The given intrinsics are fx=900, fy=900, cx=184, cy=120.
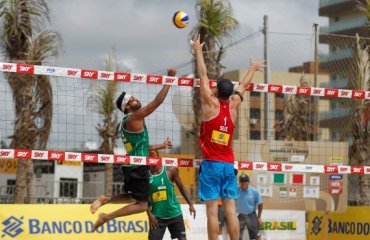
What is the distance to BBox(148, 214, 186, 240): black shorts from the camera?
1258 centimetres

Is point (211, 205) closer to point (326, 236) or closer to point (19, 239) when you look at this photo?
point (19, 239)

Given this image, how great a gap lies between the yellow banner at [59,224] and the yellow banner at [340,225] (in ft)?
14.7

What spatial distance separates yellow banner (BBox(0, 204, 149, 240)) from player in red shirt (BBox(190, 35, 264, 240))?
600 cm

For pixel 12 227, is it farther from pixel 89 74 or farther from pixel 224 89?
pixel 224 89

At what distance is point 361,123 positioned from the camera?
22656 millimetres

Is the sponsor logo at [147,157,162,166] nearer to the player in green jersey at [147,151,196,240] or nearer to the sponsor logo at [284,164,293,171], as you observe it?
the player in green jersey at [147,151,196,240]

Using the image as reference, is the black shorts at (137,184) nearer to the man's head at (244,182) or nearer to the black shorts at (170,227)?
the black shorts at (170,227)

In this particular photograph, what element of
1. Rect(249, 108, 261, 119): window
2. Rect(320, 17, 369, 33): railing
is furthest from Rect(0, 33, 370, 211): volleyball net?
Rect(320, 17, 369, 33): railing

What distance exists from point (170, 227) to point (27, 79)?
7935mm

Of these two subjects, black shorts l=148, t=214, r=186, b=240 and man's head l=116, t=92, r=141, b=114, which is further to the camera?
black shorts l=148, t=214, r=186, b=240

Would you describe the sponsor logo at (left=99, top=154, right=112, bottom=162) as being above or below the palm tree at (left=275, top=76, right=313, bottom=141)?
below

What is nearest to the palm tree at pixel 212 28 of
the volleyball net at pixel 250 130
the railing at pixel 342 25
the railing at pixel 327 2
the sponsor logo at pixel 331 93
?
the volleyball net at pixel 250 130

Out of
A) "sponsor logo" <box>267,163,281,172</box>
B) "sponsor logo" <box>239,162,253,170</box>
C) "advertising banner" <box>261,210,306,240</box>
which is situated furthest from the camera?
"advertising banner" <box>261,210,306,240</box>

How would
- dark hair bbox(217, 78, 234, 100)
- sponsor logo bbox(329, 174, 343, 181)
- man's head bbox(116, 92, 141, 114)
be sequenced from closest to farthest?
dark hair bbox(217, 78, 234, 100) < man's head bbox(116, 92, 141, 114) < sponsor logo bbox(329, 174, 343, 181)
